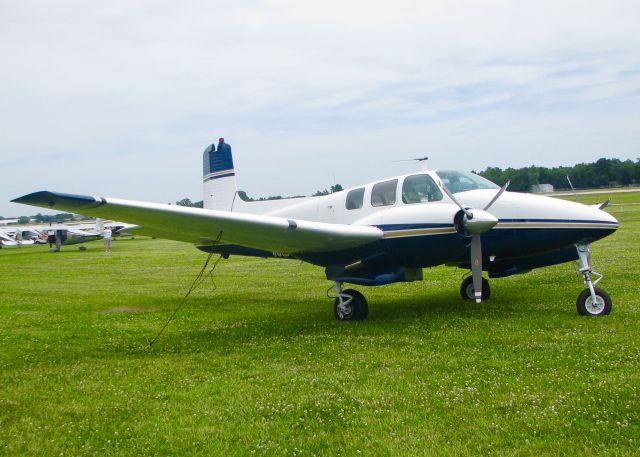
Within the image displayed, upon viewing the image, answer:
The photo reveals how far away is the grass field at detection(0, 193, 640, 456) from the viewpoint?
15.2 feet

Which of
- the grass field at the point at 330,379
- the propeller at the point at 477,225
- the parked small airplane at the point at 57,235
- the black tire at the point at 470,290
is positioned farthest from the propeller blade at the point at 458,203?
the parked small airplane at the point at 57,235

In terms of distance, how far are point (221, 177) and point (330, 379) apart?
Result: 8499 mm

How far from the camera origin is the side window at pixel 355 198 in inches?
421

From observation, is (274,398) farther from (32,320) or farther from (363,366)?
(32,320)

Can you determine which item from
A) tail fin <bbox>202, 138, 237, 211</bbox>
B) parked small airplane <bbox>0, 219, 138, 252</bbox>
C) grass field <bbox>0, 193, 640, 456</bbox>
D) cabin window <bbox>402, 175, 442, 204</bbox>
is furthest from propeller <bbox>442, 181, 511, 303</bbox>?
parked small airplane <bbox>0, 219, 138, 252</bbox>

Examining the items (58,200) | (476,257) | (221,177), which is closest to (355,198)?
(476,257)

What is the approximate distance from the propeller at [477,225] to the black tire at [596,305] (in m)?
1.72


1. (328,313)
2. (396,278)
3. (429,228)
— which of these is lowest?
(328,313)

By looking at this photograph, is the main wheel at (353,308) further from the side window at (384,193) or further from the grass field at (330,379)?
the side window at (384,193)

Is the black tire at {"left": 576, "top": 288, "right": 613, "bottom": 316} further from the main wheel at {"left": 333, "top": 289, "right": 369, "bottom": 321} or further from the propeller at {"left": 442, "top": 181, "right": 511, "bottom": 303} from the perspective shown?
the main wheel at {"left": 333, "top": 289, "right": 369, "bottom": 321}

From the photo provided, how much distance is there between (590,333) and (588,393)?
108 inches

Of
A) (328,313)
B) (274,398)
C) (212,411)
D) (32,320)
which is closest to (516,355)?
(274,398)

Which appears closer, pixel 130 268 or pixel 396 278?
pixel 396 278

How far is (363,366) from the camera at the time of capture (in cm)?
682
